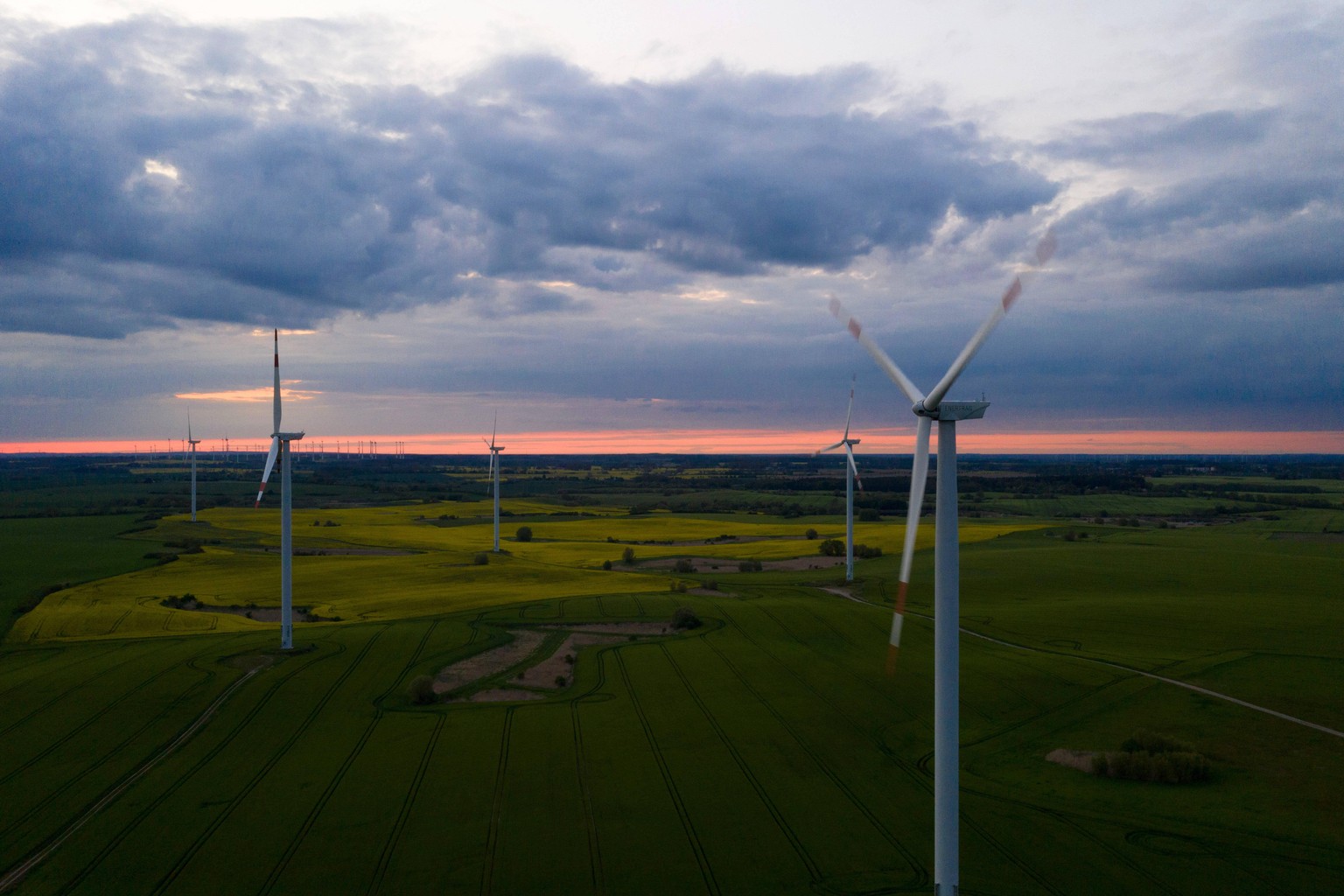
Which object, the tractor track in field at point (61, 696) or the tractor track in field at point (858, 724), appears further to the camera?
the tractor track in field at point (61, 696)

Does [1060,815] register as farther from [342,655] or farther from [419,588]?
[419,588]

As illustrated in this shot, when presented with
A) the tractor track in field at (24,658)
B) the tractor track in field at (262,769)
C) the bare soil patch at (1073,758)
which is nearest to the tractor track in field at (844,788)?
the bare soil patch at (1073,758)

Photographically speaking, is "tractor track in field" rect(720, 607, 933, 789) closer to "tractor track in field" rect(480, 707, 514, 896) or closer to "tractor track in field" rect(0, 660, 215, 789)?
"tractor track in field" rect(480, 707, 514, 896)

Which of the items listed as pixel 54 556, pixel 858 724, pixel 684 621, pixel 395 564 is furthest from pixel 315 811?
pixel 54 556

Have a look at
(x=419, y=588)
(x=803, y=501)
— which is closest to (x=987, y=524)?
(x=803, y=501)

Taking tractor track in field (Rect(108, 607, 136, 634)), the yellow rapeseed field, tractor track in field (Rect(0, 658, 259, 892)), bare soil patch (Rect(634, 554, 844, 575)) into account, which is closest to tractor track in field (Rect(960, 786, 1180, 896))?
tractor track in field (Rect(0, 658, 259, 892))

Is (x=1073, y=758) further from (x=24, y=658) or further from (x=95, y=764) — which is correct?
(x=24, y=658)

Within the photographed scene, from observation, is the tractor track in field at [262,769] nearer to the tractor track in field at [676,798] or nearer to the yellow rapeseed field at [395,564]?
the tractor track in field at [676,798]
